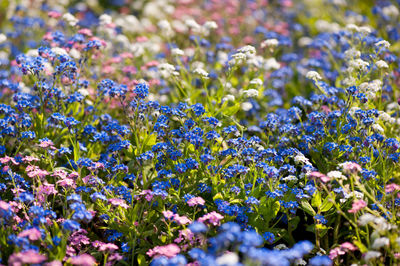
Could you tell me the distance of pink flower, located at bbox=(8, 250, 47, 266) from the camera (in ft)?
12.2

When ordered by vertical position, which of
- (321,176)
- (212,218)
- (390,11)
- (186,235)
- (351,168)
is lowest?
(186,235)

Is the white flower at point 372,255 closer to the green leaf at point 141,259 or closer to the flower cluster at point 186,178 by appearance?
the flower cluster at point 186,178

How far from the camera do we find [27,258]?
3758mm

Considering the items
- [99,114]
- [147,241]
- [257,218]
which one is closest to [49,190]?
[147,241]

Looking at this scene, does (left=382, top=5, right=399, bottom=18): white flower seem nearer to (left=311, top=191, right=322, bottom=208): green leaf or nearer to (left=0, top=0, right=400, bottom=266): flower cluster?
(left=0, top=0, right=400, bottom=266): flower cluster

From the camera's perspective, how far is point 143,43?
9203 mm

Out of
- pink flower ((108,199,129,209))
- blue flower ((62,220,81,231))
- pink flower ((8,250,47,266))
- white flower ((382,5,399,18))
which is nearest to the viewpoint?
pink flower ((8,250,47,266))

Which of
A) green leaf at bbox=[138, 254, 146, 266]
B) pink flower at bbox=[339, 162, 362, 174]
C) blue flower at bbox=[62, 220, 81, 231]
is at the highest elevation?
pink flower at bbox=[339, 162, 362, 174]

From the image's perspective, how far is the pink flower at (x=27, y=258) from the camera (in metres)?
3.73

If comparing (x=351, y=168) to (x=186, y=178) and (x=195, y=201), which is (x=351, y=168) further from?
(x=186, y=178)

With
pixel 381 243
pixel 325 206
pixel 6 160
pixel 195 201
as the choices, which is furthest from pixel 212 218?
pixel 6 160

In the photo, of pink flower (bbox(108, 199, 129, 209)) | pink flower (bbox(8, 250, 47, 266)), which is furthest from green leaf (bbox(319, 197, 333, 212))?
pink flower (bbox(8, 250, 47, 266))

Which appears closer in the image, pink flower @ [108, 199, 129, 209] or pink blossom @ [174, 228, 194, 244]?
pink blossom @ [174, 228, 194, 244]

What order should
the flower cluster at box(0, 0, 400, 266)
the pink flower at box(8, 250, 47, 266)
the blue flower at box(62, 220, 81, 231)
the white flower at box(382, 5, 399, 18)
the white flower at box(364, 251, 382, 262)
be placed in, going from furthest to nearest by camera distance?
the white flower at box(382, 5, 399, 18), the flower cluster at box(0, 0, 400, 266), the blue flower at box(62, 220, 81, 231), the white flower at box(364, 251, 382, 262), the pink flower at box(8, 250, 47, 266)
